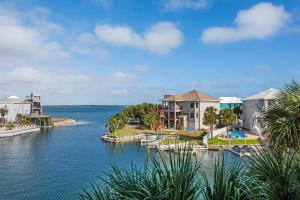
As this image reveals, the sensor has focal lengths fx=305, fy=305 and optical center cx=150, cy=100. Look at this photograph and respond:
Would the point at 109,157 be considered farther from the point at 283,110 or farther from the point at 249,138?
the point at 283,110

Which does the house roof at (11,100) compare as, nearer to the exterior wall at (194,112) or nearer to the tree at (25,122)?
the tree at (25,122)

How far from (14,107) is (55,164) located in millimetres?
65736

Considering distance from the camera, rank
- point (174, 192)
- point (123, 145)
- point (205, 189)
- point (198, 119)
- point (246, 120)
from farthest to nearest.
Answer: point (198, 119), point (246, 120), point (123, 145), point (205, 189), point (174, 192)

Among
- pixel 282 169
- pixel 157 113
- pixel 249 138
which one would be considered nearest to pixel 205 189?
pixel 282 169

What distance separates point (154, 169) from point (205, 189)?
54.8 inches

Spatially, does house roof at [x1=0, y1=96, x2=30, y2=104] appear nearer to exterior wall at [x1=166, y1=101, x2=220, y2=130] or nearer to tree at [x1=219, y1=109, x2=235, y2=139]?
exterior wall at [x1=166, y1=101, x2=220, y2=130]

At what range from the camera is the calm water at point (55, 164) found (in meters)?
32.4

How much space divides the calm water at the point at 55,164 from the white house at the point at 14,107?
31872mm

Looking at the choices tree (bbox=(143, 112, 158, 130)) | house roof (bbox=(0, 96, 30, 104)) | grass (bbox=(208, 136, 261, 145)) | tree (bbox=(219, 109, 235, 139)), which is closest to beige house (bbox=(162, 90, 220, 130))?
tree (bbox=(143, 112, 158, 130))

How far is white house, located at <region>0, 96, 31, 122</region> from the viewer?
102 meters

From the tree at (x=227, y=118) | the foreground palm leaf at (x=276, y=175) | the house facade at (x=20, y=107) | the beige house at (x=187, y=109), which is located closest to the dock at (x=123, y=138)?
the beige house at (x=187, y=109)

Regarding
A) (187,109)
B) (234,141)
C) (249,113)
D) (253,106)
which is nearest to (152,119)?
(187,109)

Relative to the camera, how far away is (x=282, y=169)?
7875mm

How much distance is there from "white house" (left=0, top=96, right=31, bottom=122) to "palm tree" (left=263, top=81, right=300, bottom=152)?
103188 millimetres
